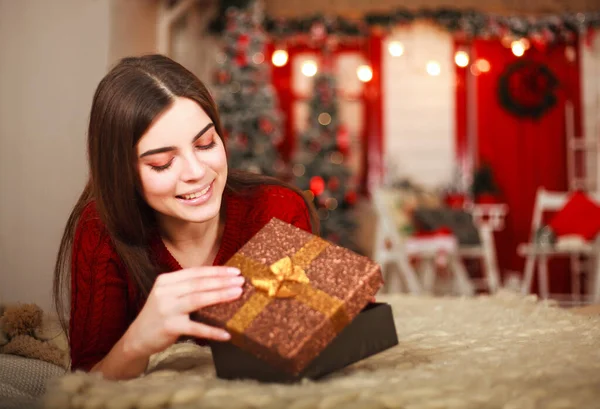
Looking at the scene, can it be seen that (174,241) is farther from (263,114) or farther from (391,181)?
(391,181)

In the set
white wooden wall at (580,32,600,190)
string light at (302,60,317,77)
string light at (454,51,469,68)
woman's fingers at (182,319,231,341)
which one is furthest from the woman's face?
white wooden wall at (580,32,600,190)

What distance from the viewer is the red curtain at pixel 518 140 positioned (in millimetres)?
6086

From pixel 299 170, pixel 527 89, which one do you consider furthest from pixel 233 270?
pixel 527 89

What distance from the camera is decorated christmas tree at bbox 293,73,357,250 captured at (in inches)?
217

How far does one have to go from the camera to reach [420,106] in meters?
6.19

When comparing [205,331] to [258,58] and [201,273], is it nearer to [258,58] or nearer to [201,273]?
[201,273]

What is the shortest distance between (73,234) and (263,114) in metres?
4.23

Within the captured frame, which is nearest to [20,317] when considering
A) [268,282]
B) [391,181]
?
[268,282]

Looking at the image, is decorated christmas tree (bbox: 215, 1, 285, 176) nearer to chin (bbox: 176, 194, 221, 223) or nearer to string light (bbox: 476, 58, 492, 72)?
string light (bbox: 476, 58, 492, 72)

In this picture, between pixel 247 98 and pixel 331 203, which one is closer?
pixel 247 98

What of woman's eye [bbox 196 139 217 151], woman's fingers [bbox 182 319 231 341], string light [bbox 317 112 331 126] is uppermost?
string light [bbox 317 112 331 126]

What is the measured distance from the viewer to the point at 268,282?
31.3 inches

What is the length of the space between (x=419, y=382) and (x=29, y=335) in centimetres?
101

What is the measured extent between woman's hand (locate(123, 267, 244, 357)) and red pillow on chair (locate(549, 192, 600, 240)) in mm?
4270
